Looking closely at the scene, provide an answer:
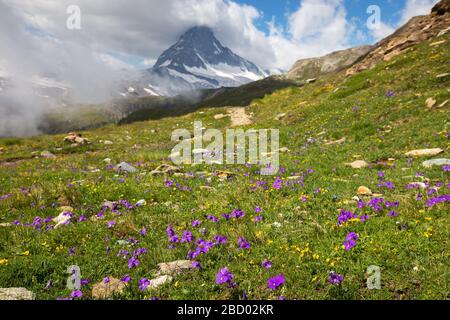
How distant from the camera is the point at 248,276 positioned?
6219mm

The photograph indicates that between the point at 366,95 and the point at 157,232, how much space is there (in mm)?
22374

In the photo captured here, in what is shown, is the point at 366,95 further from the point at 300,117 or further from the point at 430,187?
the point at 430,187

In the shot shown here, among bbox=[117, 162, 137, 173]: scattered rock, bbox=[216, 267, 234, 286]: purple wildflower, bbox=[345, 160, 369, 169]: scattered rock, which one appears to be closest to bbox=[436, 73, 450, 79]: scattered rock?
bbox=[345, 160, 369, 169]: scattered rock

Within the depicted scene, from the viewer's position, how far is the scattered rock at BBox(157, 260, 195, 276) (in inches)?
252

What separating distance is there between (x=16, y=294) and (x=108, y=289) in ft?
4.96

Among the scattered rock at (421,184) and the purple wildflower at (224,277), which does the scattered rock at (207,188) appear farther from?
the scattered rock at (421,184)

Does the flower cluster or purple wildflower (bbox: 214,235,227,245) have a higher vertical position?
the flower cluster

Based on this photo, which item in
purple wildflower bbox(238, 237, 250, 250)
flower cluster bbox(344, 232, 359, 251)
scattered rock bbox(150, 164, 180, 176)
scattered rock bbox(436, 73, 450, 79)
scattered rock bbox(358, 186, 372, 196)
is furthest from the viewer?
scattered rock bbox(436, 73, 450, 79)

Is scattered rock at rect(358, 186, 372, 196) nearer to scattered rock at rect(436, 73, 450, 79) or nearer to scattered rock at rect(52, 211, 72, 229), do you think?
scattered rock at rect(52, 211, 72, 229)

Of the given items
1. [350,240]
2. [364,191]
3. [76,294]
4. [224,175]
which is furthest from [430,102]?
[76,294]

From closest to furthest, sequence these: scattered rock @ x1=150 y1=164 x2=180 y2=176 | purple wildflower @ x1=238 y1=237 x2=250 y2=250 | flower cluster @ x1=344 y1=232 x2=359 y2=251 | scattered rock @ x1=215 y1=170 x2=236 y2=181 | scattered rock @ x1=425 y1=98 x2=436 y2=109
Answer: flower cluster @ x1=344 y1=232 x2=359 y2=251 < purple wildflower @ x1=238 y1=237 x2=250 y2=250 < scattered rock @ x1=215 y1=170 x2=236 y2=181 < scattered rock @ x1=150 y1=164 x2=180 y2=176 < scattered rock @ x1=425 y1=98 x2=436 y2=109

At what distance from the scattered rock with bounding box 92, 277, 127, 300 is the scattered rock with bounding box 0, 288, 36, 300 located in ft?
3.43

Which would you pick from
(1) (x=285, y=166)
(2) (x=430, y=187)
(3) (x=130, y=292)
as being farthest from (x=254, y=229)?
(1) (x=285, y=166)

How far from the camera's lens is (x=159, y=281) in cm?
608
